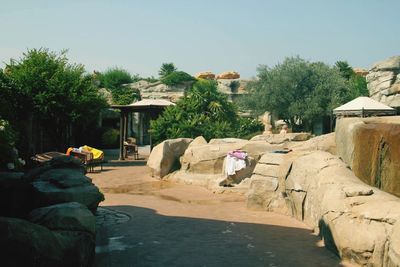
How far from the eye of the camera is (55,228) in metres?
5.11

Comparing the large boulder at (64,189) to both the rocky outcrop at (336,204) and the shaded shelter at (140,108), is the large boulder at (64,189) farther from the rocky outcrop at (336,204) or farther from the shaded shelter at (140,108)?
the shaded shelter at (140,108)

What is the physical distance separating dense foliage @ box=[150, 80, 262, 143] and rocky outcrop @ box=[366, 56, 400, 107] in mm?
9123

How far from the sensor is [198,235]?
7.47 m

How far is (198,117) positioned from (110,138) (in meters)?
9.65

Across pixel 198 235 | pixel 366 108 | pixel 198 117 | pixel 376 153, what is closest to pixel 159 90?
pixel 198 117

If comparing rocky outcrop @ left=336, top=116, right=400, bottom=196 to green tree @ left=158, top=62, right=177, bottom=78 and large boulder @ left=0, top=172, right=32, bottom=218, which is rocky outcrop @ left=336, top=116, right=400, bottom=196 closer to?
large boulder @ left=0, top=172, right=32, bottom=218

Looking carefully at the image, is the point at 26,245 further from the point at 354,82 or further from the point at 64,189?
the point at 354,82

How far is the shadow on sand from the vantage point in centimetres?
601

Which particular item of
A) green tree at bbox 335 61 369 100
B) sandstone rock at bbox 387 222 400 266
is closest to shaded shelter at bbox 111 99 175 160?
green tree at bbox 335 61 369 100

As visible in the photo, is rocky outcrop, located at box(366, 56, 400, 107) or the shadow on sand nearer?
the shadow on sand

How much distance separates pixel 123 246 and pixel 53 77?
13566 mm

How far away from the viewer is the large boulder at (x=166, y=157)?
16047mm

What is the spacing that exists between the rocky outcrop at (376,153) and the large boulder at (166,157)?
845cm

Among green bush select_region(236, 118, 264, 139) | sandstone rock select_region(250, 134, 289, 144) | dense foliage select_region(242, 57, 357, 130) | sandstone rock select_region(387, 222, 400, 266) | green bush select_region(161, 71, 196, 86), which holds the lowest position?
sandstone rock select_region(387, 222, 400, 266)
